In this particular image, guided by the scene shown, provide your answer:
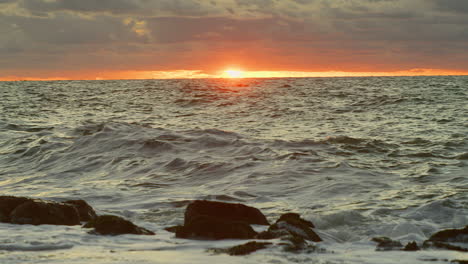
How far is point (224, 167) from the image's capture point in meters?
12.0

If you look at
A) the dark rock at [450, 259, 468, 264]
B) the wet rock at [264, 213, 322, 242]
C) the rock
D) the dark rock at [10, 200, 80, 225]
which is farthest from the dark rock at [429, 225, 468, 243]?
the dark rock at [10, 200, 80, 225]

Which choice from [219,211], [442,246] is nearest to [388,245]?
[442,246]

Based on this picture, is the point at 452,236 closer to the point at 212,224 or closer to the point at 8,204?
the point at 212,224

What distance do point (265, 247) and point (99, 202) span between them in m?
4.70

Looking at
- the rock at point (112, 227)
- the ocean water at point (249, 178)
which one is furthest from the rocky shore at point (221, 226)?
the ocean water at point (249, 178)

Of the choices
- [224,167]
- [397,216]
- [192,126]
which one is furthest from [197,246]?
[192,126]

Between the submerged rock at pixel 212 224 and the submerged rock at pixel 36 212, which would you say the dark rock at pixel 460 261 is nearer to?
the submerged rock at pixel 212 224

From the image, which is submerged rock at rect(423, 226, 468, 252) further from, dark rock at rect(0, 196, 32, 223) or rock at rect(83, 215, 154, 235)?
dark rock at rect(0, 196, 32, 223)

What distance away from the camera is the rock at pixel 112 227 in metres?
5.67

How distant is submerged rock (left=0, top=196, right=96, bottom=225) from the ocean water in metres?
0.33

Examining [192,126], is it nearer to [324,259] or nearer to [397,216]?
[397,216]

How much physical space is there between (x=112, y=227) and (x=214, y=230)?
1219 mm

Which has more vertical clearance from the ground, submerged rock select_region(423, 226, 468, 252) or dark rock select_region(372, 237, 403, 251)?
submerged rock select_region(423, 226, 468, 252)

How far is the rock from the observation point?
567 cm
